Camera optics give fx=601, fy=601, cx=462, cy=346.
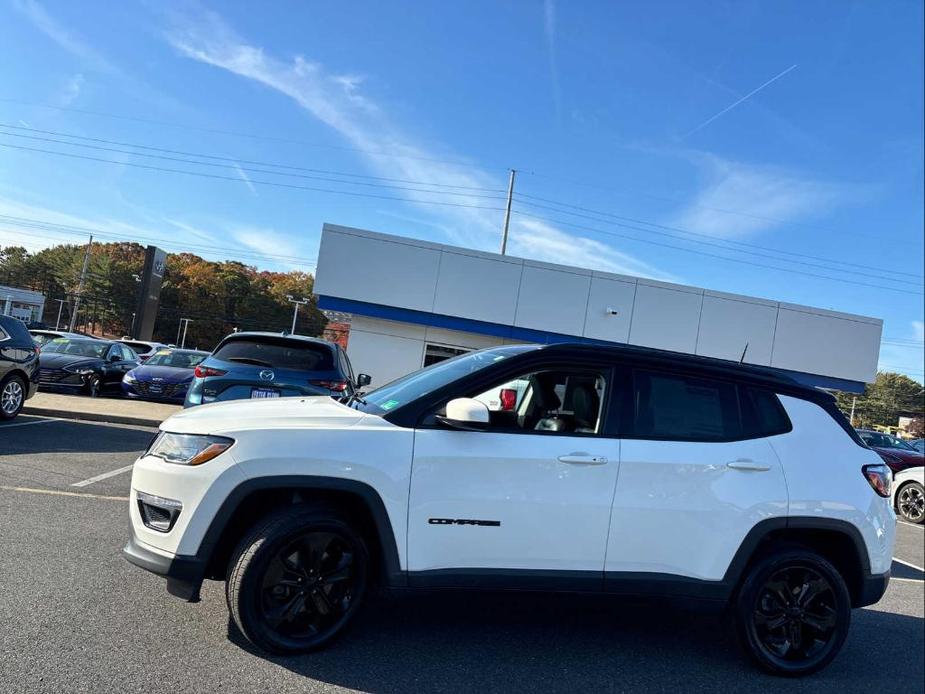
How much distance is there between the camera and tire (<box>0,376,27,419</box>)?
29.0 feet

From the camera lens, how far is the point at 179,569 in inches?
115

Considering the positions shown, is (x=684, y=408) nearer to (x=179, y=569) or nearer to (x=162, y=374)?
(x=179, y=569)

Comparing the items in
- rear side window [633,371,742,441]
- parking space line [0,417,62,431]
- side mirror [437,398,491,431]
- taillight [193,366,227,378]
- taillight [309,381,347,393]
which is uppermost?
rear side window [633,371,742,441]

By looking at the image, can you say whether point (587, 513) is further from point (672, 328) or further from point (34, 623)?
point (672, 328)

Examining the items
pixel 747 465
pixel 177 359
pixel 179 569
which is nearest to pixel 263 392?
pixel 179 569

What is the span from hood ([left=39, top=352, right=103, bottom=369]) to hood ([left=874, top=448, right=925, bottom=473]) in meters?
19.7

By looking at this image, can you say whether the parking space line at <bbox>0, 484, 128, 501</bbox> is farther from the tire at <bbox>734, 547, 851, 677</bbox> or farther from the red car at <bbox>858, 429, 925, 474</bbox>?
the red car at <bbox>858, 429, 925, 474</bbox>

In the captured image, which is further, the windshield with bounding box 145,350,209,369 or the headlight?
the windshield with bounding box 145,350,209,369

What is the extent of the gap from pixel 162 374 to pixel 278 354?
8.76 meters

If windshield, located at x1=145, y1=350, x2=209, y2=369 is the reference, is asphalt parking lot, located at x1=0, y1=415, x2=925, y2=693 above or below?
below

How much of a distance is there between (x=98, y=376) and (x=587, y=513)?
14695 millimetres

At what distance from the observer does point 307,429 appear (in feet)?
10.0

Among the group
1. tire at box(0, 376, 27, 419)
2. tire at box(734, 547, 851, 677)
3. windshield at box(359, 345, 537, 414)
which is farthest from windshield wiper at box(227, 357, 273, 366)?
tire at box(734, 547, 851, 677)

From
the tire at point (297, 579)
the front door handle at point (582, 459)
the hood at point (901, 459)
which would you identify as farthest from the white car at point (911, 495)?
the tire at point (297, 579)
